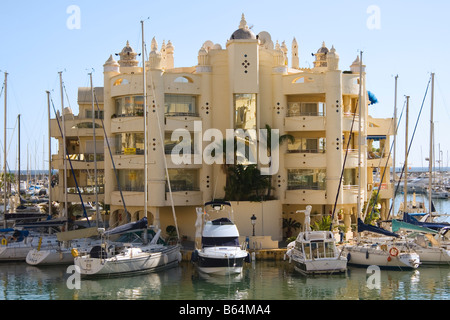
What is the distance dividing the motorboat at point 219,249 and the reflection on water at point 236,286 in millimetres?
642

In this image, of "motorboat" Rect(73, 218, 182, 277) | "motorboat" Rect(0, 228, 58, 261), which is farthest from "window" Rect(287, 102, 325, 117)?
"motorboat" Rect(0, 228, 58, 261)

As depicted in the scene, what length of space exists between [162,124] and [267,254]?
45.7ft

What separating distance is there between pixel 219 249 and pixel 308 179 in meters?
14.7

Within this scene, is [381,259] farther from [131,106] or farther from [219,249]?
[131,106]

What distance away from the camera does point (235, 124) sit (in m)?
52.3

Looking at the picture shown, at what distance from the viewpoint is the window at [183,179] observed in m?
52.7

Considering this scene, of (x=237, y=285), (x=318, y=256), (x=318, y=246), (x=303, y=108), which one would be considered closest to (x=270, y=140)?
(x=303, y=108)

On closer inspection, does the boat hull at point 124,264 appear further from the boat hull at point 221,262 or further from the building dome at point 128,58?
the building dome at point 128,58

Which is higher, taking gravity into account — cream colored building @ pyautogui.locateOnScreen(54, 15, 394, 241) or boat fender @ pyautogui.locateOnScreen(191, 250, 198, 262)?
cream colored building @ pyautogui.locateOnScreen(54, 15, 394, 241)

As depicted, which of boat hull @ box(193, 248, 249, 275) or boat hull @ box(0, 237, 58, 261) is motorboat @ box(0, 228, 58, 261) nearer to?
boat hull @ box(0, 237, 58, 261)

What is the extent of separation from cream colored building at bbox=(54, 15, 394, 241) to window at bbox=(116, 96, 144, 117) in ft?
0.28

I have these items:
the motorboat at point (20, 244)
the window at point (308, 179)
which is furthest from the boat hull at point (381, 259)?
the motorboat at point (20, 244)

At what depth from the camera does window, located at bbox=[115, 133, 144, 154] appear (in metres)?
53.5

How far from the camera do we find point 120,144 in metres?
55.2
